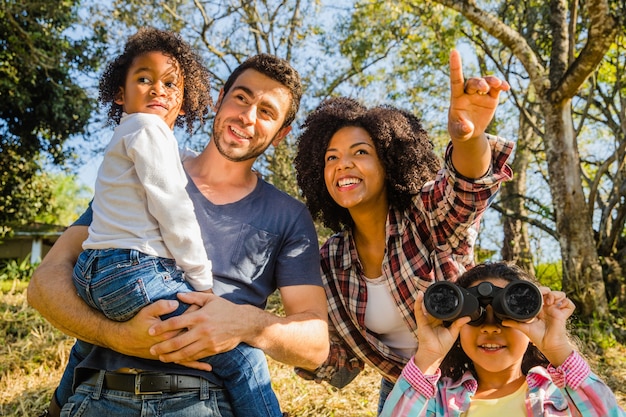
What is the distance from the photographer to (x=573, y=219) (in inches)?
246

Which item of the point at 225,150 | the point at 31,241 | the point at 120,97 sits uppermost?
the point at 120,97

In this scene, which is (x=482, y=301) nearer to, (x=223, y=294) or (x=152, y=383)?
(x=223, y=294)

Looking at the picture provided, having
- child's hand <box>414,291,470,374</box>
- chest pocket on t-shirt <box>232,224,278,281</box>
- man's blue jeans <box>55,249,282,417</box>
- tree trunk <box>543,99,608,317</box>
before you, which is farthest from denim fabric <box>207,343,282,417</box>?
tree trunk <box>543,99,608,317</box>

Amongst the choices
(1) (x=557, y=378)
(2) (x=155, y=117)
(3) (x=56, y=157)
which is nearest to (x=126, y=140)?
(2) (x=155, y=117)

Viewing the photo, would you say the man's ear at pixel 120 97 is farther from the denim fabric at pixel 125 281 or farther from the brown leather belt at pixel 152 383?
the brown leather belt at pixel 152 383

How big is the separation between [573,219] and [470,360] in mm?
4415

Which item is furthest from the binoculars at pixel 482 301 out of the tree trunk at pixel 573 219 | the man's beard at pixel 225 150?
the tree trunk at pixel 573 219

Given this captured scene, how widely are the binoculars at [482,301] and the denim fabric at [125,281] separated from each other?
96cm

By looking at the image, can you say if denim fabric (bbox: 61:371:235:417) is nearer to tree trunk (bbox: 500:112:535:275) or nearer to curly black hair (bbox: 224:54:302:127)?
curly black hair (bbox: 224:54:302:127)

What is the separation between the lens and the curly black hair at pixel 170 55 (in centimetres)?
254

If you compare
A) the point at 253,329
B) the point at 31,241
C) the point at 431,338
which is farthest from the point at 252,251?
the point at 31,241

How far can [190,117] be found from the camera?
276cm

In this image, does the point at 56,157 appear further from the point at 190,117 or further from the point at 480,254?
the point at 190,117

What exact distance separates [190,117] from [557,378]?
199 cm
